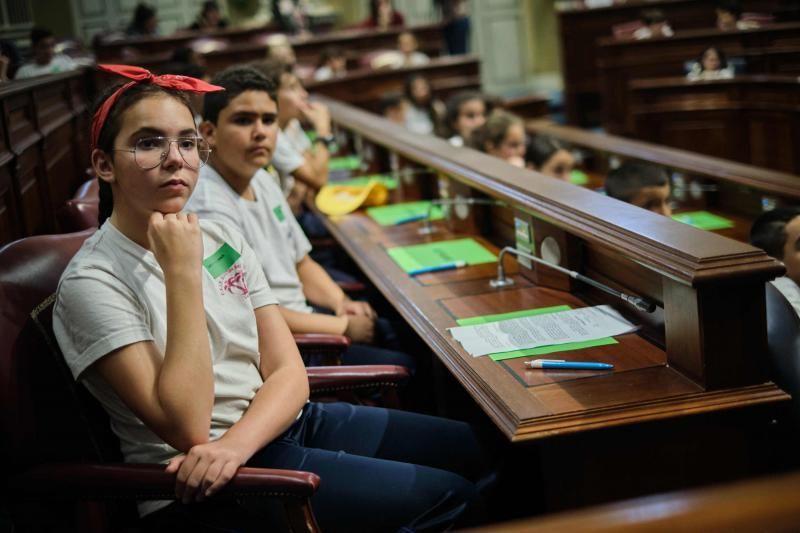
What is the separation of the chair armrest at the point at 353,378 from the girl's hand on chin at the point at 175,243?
56 cm

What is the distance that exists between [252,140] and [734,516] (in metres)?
2.23

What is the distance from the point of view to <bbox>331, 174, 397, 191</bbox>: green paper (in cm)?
456

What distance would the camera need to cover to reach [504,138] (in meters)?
4.19

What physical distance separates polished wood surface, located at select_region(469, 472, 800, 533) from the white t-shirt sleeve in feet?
3.75

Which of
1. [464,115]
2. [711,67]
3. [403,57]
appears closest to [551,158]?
[464,115]

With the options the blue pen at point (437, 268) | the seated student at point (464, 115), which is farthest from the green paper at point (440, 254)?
the seated student at point (464, 115)

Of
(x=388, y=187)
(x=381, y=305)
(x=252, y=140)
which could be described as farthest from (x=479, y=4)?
(x=252, y=140)

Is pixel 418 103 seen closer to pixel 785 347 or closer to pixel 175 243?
pixel 785 347

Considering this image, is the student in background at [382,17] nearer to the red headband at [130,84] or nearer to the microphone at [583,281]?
the microphone at [583,281]

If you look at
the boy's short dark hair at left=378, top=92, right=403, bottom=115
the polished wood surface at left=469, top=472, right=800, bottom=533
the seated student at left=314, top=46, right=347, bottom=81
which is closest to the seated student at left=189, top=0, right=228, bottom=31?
the seated student at left=314, top=46, right=347, bottom=81

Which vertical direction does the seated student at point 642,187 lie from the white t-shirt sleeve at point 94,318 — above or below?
below

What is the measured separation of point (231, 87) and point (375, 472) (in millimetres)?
1389

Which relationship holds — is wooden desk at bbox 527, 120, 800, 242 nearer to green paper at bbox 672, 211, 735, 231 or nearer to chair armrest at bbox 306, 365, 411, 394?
green paper at bbox 672, 211, 735, 231

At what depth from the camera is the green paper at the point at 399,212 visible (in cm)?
371
